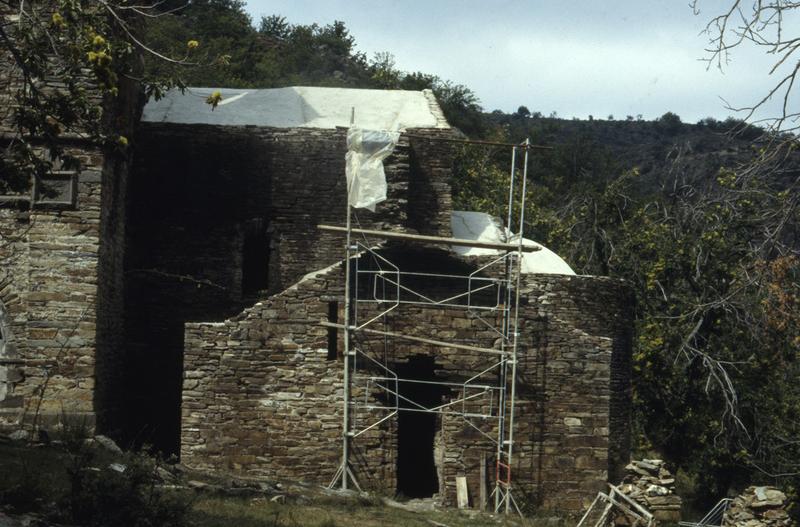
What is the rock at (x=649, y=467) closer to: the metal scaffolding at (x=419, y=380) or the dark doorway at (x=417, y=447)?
the metal scaffolding at (x=419, y=380)

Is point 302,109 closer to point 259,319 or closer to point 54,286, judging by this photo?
point 259,319

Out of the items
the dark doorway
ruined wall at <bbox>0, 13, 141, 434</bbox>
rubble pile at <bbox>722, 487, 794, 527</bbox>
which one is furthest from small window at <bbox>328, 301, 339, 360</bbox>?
rubble pile at <bbox>722, 487, 794, 527</bbox>

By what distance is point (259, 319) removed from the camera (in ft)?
60.0

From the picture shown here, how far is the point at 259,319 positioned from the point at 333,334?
1151 millimetres

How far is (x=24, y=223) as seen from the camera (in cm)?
1783

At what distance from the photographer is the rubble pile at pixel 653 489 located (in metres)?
19.3

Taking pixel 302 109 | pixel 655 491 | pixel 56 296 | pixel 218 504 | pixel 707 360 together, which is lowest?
pixel 655 491

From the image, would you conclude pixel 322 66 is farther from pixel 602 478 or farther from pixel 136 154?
pixel 602 478

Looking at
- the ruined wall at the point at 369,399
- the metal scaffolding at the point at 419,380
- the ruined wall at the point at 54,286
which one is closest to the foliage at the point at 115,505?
the ruined wall at the point at 54,286

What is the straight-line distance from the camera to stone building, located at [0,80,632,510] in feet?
58.0

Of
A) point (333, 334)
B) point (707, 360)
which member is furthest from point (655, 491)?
point (707, 360)

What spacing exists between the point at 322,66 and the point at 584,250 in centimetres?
2060

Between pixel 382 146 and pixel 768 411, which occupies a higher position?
pixel 382 146

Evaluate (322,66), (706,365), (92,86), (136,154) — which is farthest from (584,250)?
(322,66)
